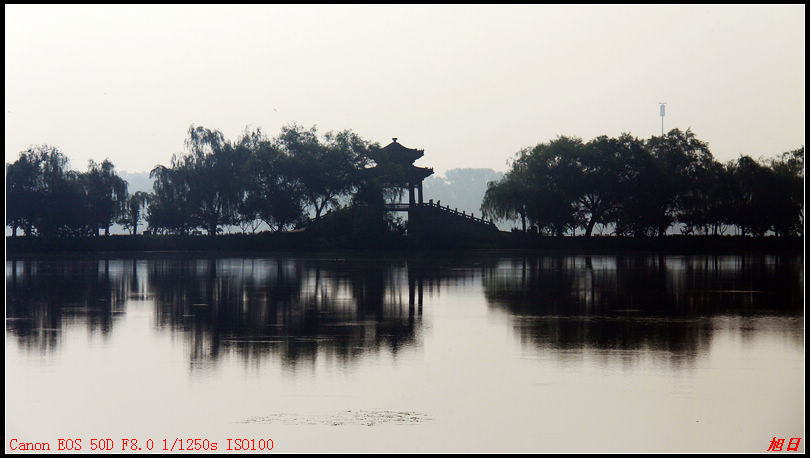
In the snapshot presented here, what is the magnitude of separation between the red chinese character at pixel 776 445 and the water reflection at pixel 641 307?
3.80m

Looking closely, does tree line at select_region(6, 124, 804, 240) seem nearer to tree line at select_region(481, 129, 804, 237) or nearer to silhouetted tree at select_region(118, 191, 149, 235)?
tree line at select_region(481, 129, 804, 237)

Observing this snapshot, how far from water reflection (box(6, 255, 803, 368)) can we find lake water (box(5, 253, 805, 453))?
0.28ft

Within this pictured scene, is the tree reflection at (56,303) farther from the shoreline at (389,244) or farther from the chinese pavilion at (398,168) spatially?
the chinese pavilion at (398,168)

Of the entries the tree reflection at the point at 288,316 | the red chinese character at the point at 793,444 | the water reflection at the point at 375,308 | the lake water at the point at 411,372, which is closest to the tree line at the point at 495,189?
the water reflection at the point at 375,308

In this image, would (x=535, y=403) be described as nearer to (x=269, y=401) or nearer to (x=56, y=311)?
(x=269, y=401)

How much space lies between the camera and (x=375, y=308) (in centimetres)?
1967

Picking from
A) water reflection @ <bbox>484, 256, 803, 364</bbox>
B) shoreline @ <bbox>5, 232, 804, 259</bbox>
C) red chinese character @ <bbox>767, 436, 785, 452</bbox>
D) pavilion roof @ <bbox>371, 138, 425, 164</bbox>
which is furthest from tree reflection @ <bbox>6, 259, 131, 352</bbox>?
pavilion roof @ <bbox>371, 138, 425, 164</bbox>

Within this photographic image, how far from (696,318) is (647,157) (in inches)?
2082

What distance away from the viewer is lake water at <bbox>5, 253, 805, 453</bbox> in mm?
8617

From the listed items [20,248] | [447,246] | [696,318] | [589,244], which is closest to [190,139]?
[20,248]

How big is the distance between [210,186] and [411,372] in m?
59.2

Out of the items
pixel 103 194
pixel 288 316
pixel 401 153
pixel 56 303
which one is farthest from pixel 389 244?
pixel 288 316

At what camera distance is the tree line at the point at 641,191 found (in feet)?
221

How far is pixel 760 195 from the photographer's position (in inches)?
2660
